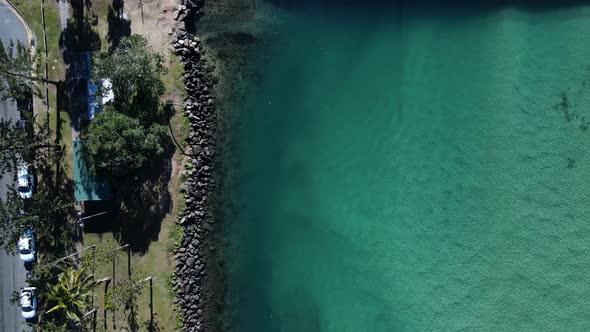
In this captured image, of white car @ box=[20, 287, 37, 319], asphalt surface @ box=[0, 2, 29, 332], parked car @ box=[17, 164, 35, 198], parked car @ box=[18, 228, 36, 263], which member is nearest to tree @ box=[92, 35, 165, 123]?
asphalt surface @ box=[0, 2, 29, 332]

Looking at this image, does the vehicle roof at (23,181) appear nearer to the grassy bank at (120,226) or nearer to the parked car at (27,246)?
the grassy bank at (120,226)

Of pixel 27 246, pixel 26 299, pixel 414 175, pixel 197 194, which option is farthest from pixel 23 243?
pixel 414 175

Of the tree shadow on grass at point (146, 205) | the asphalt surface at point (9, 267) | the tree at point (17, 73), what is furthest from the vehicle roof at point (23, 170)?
the tree shadow on grass at point (146, 205)

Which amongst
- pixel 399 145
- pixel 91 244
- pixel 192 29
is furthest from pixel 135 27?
pixel 399 145

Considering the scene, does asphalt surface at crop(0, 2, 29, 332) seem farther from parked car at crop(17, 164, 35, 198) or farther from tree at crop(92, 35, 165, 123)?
tree at crop(92, 35, 165, 123)

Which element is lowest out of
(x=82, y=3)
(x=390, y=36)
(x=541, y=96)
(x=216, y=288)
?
(x=216, y=288)

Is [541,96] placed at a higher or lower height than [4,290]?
higher

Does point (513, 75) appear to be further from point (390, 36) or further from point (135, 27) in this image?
point (135, 27)
